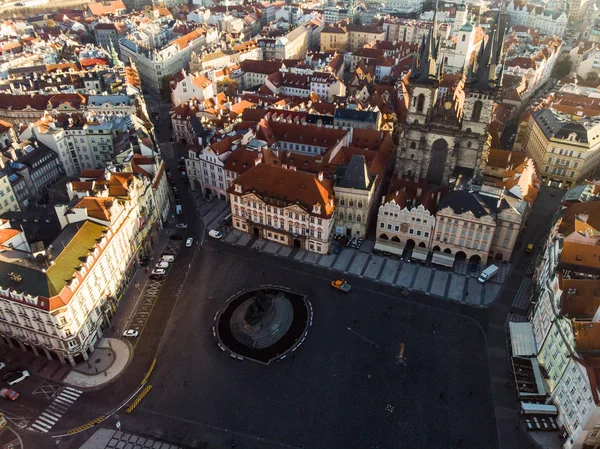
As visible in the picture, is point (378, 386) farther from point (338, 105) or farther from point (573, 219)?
point (338, 105)

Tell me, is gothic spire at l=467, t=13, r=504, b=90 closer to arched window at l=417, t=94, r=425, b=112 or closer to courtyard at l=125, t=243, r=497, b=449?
arched window at l=417, t=94, r=425, b=112

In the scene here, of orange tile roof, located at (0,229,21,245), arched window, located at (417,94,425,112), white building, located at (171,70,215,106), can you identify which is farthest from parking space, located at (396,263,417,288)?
white building, located at (171,70,215,106)

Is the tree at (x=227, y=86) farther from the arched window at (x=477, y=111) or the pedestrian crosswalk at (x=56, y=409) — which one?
the pedestrian crosswalk at (x=56, y=409)

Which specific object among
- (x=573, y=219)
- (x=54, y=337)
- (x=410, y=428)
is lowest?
(x=410, y=428)

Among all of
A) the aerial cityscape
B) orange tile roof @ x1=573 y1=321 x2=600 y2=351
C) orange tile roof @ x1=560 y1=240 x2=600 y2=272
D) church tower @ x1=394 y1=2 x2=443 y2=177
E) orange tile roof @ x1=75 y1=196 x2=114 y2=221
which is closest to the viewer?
orange tile roof @ x1=573 y1=321 x2=600 y2=351

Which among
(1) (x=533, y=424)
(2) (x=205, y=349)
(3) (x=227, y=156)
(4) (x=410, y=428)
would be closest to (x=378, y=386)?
(4) (x=410, y=428)
